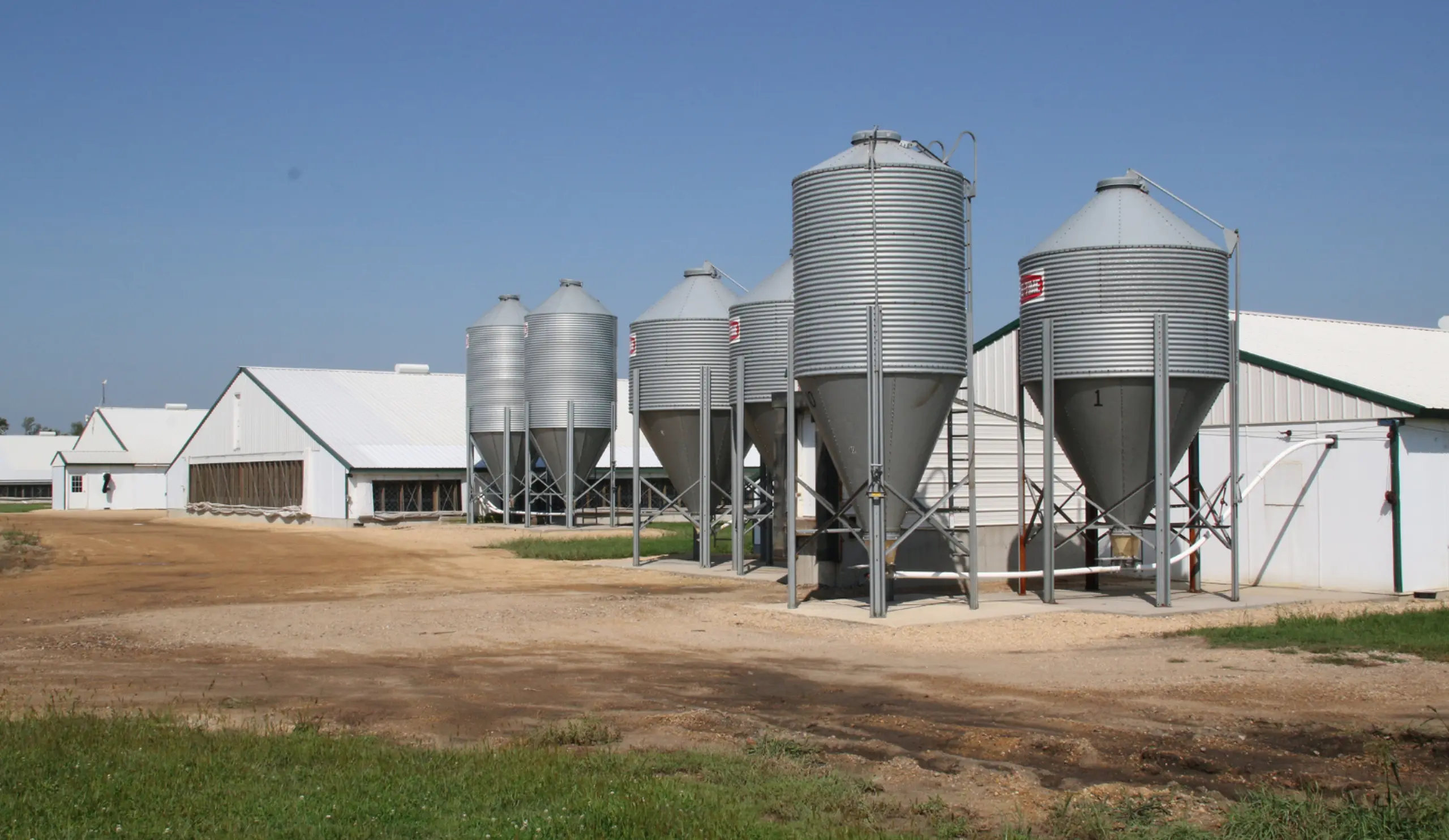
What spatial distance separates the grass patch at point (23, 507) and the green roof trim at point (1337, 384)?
70.6 meters

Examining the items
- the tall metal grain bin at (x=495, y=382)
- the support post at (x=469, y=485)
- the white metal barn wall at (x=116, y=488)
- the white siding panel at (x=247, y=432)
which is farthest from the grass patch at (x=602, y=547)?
the white metal barn wall at (x=116, y=488)

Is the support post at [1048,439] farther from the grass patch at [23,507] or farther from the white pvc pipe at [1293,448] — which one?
the grass patch at [23,507]

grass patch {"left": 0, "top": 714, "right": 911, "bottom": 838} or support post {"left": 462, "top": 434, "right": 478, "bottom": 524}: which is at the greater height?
support post {"left": 462, "top": 434, "right": 478, "bottom": 524}

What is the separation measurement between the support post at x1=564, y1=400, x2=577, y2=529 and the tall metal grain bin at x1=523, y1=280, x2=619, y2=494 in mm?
80

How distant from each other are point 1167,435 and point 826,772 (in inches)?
524

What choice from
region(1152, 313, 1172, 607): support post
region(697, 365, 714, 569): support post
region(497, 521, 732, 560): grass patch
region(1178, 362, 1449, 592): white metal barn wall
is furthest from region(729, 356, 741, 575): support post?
region(1178, 362, 1449, 592): white metal barn wall

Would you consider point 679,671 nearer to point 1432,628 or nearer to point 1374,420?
point 1432,628

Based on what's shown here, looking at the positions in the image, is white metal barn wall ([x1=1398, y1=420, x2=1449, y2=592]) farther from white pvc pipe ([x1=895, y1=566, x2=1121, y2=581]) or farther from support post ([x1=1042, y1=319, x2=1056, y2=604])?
support post ([x1=1042, y1=319, x2=1056, y2=604])

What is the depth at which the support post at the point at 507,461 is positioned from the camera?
46.9 m

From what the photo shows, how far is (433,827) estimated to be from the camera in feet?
26.8

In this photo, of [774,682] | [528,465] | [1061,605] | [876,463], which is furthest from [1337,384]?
[528,465]

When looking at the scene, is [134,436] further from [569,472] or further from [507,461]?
[569,472]

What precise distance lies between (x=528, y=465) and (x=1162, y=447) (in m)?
28.6

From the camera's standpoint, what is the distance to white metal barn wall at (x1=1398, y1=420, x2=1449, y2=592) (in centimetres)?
2309
